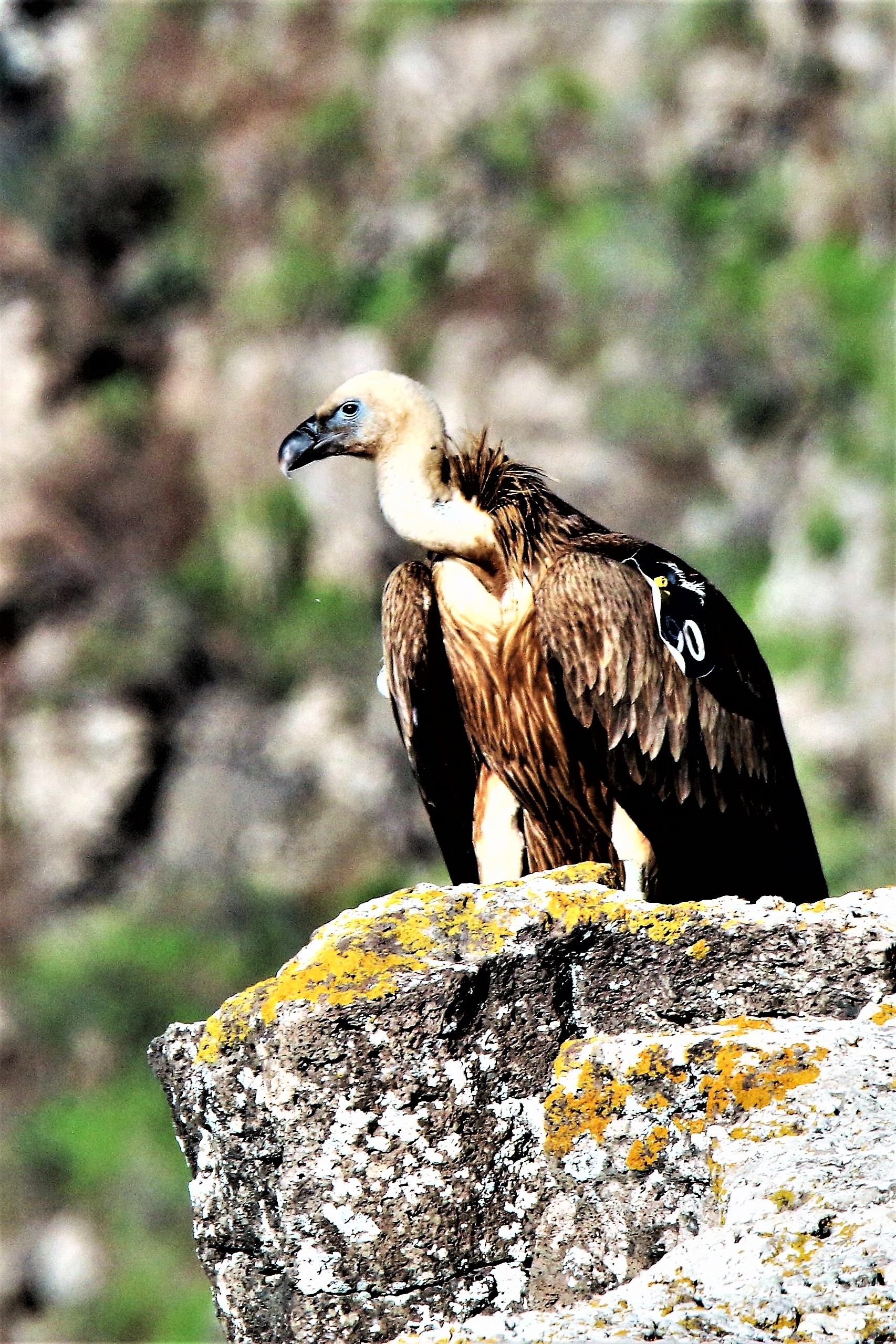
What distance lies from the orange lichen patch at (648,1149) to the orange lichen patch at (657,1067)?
0.29 ft

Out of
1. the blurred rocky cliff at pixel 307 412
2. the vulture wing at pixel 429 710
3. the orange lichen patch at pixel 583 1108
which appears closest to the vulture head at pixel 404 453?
the vulture wing at pixel 429 710

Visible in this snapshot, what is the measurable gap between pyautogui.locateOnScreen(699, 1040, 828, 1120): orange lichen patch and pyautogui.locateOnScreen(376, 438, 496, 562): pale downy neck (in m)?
2.39

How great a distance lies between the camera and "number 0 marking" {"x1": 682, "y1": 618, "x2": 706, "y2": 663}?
5551 mm

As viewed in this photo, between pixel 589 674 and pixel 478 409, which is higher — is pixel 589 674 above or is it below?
below

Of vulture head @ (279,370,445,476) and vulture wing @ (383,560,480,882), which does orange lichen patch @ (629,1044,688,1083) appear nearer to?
vulture wing @ (383,560,480,882)

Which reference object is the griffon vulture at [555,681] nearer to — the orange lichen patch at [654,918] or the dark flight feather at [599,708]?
the dark flight feather at [599,708]

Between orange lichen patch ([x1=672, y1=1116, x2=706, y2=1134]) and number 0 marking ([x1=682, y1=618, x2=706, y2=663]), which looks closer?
orange lichen patch ([x1=672, y1=1116, x2=706, y2=1134])

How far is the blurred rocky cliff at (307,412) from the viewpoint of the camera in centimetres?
1867

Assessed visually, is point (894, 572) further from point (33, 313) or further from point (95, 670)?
point (33, 313)

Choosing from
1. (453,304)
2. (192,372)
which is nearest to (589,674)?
(453,304)

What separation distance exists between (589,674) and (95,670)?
57.2 ft

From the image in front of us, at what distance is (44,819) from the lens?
70.6 ft

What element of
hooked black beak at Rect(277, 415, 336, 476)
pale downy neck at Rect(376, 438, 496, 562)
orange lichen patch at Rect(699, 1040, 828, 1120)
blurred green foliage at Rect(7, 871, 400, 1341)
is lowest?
orange lichen patch at Rect(699, 1040, 828, 1120)

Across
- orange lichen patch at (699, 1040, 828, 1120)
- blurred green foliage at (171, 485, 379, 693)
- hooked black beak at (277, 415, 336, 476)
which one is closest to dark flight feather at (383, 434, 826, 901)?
hooked black beak at (277, 415, 336, 476)
